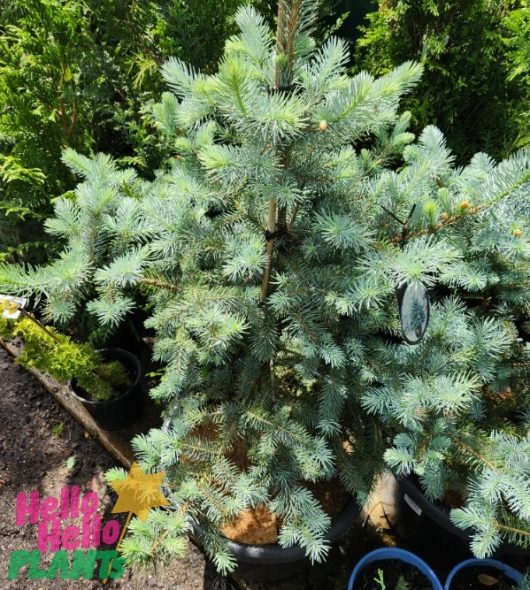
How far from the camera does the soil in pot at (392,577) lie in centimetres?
177

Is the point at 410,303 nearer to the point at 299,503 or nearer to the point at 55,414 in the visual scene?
the point at 299,503

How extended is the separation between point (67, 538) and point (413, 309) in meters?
1.92

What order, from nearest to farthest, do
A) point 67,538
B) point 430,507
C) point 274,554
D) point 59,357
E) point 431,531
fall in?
point 274,554, point 430,507, point 431,531, point 59,357, point 67,538

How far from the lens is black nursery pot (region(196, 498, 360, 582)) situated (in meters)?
1.61

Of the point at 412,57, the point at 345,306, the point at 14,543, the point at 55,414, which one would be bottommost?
the point at 14,543

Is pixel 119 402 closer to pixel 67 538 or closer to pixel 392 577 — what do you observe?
pixel 67 538

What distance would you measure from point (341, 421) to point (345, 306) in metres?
0.68

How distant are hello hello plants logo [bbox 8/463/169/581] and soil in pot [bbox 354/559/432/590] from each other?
3.09 ft

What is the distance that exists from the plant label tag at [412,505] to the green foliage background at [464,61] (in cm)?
163

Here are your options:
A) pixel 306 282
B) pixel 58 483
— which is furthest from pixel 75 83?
pixel 58 483

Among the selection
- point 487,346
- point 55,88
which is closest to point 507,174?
point 487,346

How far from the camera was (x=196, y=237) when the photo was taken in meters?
1.30

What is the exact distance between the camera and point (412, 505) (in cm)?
183

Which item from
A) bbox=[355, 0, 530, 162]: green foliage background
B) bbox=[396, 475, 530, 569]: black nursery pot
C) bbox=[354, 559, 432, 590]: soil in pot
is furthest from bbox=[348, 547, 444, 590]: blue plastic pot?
bbox=[355, 0, 530, 162]: green foliage background
